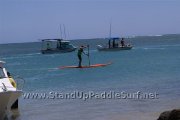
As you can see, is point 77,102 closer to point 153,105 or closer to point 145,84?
point 153,105

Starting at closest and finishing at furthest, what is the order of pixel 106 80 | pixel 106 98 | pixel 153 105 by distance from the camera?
pixel 153 105 → pixel 106 98 → pixel 106 80

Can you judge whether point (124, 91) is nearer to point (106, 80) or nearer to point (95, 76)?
point (106, 80)

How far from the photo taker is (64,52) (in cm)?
8731

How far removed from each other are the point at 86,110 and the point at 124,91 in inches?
213

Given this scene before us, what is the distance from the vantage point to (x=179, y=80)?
2933 centimetres

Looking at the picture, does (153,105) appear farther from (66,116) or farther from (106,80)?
(106,80)

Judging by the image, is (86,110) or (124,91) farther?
(124,91)

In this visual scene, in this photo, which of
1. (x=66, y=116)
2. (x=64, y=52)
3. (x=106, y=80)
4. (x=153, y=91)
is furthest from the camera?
(x=64, y=52)

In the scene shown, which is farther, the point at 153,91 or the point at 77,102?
the point at 153,91

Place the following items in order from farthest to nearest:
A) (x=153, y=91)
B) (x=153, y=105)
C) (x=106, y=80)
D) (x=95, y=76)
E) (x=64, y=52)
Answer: (x=64, y=52)
(x=95, y=76)
(x=106, y=80)
(x=153, y=91)
(x=153, y=105)

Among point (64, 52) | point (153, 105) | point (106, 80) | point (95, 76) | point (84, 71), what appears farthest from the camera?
point (64, 52)

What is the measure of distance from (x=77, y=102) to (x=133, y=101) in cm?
237

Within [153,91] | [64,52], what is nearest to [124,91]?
[153,91]

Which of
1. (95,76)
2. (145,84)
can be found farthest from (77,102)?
(95,76)
